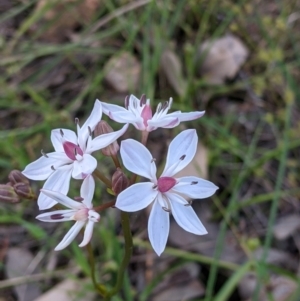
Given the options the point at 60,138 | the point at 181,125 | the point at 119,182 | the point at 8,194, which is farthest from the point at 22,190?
the point at 181,125

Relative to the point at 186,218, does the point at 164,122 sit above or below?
above

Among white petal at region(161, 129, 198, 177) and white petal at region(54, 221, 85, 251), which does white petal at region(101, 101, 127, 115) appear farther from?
white petal at region(54, 221, 85, 251)

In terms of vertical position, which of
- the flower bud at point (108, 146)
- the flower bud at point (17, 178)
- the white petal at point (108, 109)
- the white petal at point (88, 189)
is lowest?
the white petal at point (88, 189)

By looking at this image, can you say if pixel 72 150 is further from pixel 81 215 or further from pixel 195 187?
pixel 195 187

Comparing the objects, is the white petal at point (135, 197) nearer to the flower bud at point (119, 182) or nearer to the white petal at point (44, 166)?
the flower bud at point (119, 182)

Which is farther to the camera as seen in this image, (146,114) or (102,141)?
(146,114)

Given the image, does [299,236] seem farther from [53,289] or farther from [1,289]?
[1,289]

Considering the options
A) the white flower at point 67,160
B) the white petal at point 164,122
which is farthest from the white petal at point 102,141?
the white petal at point 164,122
